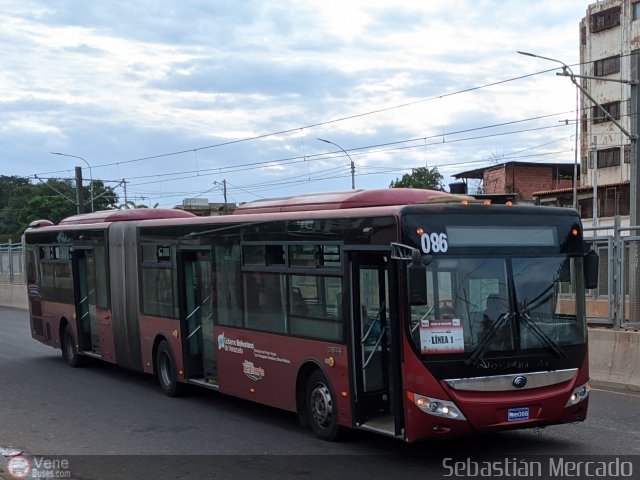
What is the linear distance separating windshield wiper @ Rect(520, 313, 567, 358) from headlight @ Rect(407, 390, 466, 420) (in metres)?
1.14

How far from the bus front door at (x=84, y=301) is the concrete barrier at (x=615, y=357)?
9138 mm

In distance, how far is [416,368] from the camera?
7.48m

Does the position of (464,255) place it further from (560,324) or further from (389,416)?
(389,416)

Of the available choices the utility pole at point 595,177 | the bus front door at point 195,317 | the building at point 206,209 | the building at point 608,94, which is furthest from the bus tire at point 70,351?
the building at point 608,94

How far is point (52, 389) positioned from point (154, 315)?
7.42 feet

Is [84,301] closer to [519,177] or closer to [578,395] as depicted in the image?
[578,395]

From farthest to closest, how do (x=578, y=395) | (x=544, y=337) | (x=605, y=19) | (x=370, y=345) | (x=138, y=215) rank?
1. (x=605, y=19)
2. (x=138, y=215)
3. (x=370, y=345)
4. (x=578, y=395)
5. (x=544, y=337)

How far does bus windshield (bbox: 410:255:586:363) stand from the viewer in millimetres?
7512

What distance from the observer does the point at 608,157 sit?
57469 millimetres

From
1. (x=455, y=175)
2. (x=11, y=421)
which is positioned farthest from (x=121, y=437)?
(x=455, y=175)

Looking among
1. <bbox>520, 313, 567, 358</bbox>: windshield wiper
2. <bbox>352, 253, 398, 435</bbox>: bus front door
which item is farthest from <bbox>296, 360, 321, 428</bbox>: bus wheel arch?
<bbox>520, 313, 567, 358</bbox>: windshield wiper

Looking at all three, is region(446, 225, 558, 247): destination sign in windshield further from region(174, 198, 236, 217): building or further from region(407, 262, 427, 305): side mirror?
region(174, 198, 236, 217): building

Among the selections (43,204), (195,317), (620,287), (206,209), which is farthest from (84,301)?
(43,204)

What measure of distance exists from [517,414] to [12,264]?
33.0 m
